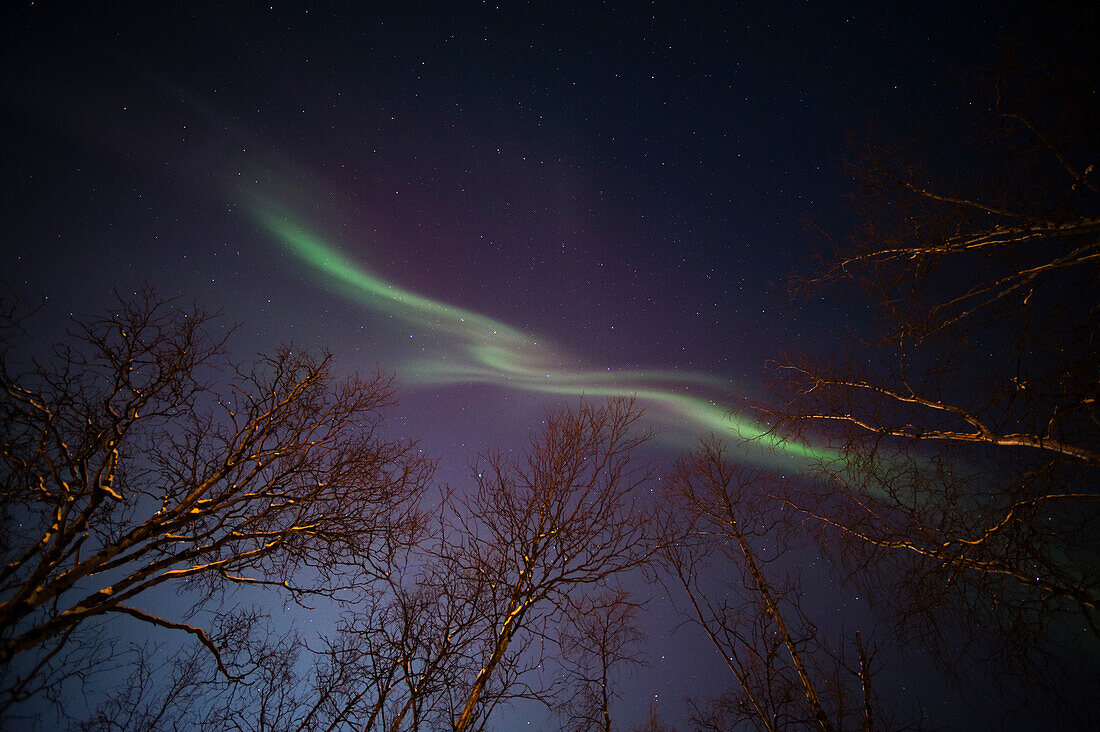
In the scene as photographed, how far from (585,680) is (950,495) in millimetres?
5294

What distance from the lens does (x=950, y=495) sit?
4070mm

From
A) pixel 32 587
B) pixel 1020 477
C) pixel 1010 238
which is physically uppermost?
pixel 1010 238

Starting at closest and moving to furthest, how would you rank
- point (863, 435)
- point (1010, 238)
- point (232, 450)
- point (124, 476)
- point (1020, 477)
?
1. point (1020, 477)
2. point (1010, 238)
3. point (863, 435)
4. point (124, 476)
5. point (232, 450)

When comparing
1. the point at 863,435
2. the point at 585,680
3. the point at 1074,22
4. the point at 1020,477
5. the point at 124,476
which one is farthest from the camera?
the point at 585,680

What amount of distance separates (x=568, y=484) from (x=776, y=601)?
324 centimetres

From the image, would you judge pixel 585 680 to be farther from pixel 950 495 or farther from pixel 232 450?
pixel 232 450

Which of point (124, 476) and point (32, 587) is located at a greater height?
point (124, 476)

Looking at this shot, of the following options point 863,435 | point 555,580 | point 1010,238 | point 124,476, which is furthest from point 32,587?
point 1010,238

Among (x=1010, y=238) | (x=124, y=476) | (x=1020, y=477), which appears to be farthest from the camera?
(x=124, y=476)

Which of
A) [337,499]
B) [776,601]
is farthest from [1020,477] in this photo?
[337,499]

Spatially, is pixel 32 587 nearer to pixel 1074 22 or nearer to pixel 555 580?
pixel 555 580

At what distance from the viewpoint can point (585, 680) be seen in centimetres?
634

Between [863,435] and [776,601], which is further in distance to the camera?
[776,601]

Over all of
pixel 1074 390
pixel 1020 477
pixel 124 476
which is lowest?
pixel 1020 477
